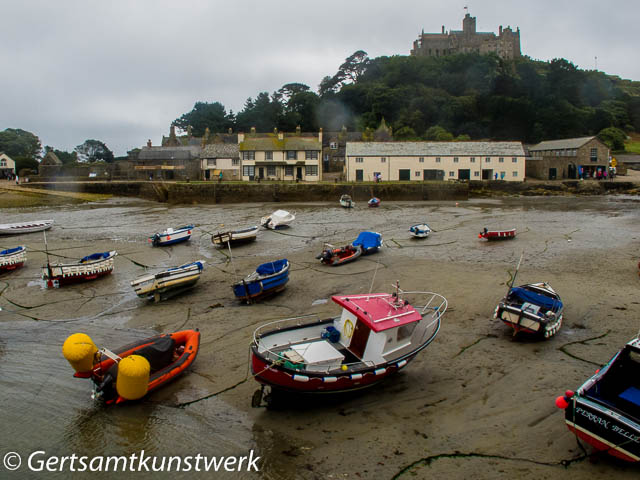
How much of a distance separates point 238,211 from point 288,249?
55.0 ft

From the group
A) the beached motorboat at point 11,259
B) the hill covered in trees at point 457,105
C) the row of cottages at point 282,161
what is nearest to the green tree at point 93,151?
the hill covered in trees at point 457,105

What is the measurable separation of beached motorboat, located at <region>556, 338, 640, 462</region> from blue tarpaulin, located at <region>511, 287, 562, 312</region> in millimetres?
4015

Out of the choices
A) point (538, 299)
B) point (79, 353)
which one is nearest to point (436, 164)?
point (538, 299)

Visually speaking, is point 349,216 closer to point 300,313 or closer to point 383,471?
point 300,313

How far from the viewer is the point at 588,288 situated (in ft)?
46.8

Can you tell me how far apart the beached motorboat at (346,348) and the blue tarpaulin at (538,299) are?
3104mm

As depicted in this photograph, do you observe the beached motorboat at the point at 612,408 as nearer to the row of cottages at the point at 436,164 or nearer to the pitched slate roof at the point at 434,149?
the row of cottages at the point at 436,164

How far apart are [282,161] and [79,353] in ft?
157

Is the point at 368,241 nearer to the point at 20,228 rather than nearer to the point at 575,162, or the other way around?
the point at 20,228

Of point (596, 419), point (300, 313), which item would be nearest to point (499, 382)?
point (596, 419)

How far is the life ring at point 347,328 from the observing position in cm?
970

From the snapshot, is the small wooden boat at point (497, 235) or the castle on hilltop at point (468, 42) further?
the castle on hilltop at point (468, 42)

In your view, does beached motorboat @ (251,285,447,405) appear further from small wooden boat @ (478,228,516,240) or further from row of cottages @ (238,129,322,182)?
row of cottages @ (238,129,322,182)

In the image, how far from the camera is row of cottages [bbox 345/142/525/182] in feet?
169
